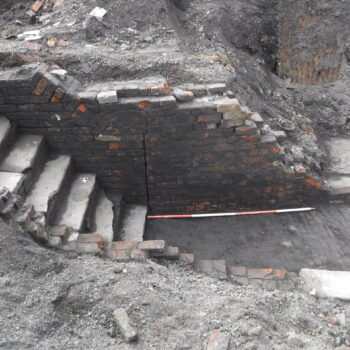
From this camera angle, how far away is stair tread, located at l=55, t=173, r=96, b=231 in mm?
3763

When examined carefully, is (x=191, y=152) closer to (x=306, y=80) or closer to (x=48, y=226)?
(x=48, y=226)

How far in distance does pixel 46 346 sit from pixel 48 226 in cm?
140

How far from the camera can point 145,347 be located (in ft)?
8.25

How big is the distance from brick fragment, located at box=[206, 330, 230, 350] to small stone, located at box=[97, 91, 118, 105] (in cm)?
256

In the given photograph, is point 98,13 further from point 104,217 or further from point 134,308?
point 134,308

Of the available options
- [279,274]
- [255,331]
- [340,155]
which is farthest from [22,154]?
[340,155]

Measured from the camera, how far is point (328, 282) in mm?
3590

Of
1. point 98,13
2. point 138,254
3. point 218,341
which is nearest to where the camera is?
point 218,341

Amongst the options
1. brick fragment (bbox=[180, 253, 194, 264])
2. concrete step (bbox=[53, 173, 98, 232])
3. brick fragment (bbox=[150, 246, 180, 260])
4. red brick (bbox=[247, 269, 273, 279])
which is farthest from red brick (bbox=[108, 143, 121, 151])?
red brick (bbox=[247, 269, 273, 279])

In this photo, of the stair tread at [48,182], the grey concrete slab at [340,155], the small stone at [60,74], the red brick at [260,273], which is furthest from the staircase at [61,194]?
the grey concrete slab at [340,155]

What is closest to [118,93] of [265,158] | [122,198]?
[122,198]

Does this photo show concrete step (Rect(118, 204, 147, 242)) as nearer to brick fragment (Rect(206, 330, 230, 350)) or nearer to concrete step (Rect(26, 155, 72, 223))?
concrete step (Rect(26, 155, 72, 223))

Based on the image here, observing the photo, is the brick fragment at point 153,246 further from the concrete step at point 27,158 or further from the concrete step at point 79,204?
the concrete step at point 27,158

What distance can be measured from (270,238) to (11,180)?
3097mm
